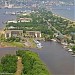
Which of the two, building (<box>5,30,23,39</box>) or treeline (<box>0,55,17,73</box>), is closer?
treeline (<box>0,55,17,73</box>)

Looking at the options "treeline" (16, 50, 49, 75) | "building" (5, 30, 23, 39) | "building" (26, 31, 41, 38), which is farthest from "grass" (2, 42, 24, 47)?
"treeline" (16, 50, 49, 75)

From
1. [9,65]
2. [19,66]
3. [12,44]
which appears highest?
[9,65]

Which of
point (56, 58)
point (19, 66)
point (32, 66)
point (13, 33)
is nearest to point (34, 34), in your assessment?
point (13, 33)

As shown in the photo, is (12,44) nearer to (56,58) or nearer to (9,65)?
(56,58)

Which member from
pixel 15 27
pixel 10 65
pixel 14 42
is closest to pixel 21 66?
pixel 10 65

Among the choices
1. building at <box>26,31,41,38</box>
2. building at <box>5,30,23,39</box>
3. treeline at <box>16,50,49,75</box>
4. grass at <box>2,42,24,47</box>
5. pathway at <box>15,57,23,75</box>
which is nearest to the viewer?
treeline at <box>16,50,49,75</box>

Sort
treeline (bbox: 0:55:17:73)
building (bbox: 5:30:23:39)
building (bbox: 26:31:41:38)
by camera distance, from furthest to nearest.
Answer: building (bbox: 26:31:41:38), building (bbox: 5:30:23:39), treeline (bbox: 0:55:17:73)

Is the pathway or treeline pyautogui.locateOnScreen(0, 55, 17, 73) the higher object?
treeline pyautogui.locateOnScreen(0, 55, 17, 73)

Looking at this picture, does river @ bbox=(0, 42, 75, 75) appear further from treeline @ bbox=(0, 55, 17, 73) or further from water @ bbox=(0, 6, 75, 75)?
treeline @ bbox=(0, 55, 17, 73)
